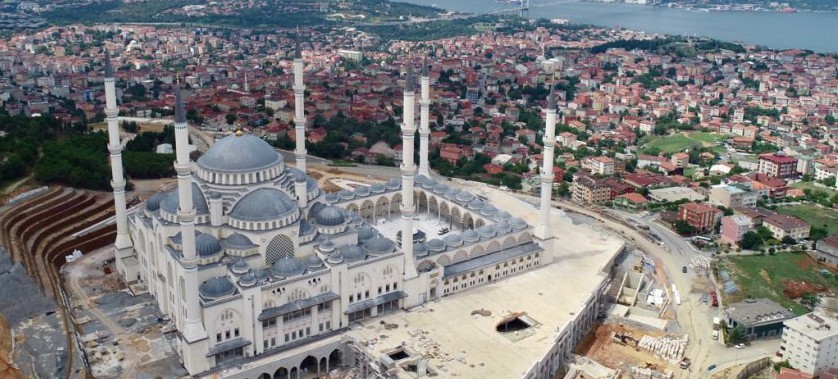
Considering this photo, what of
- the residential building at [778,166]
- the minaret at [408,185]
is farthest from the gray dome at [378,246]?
the residential building at [778,166]

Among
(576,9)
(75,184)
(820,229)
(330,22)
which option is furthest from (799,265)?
(576,9)

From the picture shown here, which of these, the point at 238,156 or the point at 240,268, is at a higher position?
the point at 238,156

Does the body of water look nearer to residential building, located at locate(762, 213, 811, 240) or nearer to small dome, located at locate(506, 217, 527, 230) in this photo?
residential building, located at locate(762, 213, 811, 240)

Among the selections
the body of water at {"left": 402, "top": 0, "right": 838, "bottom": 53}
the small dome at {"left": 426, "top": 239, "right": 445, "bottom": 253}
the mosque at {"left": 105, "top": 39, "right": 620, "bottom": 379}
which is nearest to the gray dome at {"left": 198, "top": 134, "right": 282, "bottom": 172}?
the mosque at {"left": 105, "top": 39, "right": 620, "bottom": 379}

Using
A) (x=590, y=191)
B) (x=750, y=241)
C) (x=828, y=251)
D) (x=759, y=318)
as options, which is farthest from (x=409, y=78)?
(x=828, y=251)

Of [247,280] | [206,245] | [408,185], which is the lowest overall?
[247,280]

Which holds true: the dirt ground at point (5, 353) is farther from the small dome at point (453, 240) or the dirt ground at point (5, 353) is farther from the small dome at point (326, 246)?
the small dome at point (453, 240)

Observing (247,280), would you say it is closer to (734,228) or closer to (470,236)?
(470,236)
